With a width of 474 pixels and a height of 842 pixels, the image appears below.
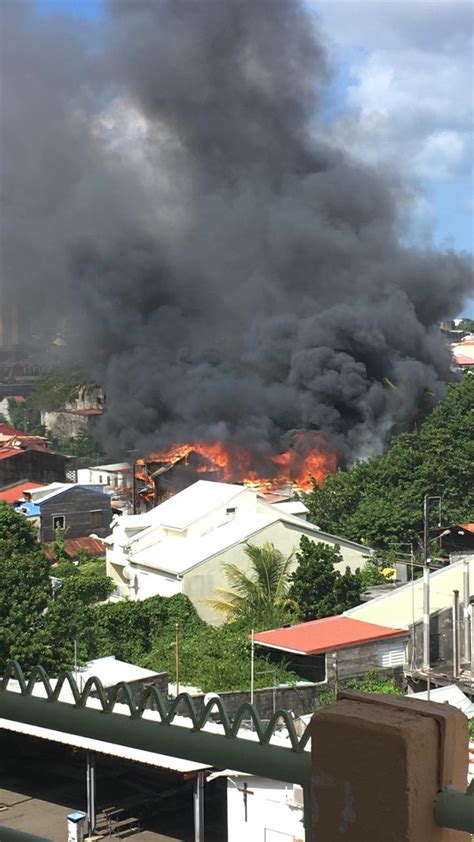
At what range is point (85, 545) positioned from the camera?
21.3m

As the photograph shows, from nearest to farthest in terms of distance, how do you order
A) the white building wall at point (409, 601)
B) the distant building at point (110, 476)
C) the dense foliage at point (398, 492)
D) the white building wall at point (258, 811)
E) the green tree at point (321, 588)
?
the white building wall at point (258, 811) < the white building wall at point (409, 601) < the green tree at point (321, 588) < the dense foliage at point (398, 492) < the distant building at point (110, 476)

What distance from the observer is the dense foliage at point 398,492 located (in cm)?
1886

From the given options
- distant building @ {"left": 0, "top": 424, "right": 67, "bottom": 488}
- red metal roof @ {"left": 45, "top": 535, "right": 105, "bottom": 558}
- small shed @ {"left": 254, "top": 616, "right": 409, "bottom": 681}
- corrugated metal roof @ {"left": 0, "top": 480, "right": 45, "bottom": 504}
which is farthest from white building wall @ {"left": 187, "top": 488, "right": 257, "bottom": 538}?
distant building @ {"left": 0, "top": 424, "right": 67, "bottom": 488}

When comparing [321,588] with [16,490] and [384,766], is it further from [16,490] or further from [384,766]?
[384,766]

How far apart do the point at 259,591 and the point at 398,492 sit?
5273 mm

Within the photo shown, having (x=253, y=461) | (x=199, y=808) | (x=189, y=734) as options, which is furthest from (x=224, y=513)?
(x=189, y=734)

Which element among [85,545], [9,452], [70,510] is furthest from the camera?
[9,452]

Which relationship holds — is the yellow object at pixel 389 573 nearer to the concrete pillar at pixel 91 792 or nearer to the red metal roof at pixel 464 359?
the concrete pillar at pixel 91 792

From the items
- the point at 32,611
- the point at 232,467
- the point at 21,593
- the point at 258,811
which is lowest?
the point at 258,811

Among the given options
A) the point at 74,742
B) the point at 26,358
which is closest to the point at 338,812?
the point at 74,742

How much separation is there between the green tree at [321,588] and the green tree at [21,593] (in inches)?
133

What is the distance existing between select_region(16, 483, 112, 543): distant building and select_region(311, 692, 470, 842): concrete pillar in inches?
781

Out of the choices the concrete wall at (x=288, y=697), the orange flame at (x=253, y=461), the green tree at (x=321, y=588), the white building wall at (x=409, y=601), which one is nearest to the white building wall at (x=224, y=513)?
the green tree at (x=321, y=588)

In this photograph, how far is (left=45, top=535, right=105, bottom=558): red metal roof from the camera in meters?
20.9
